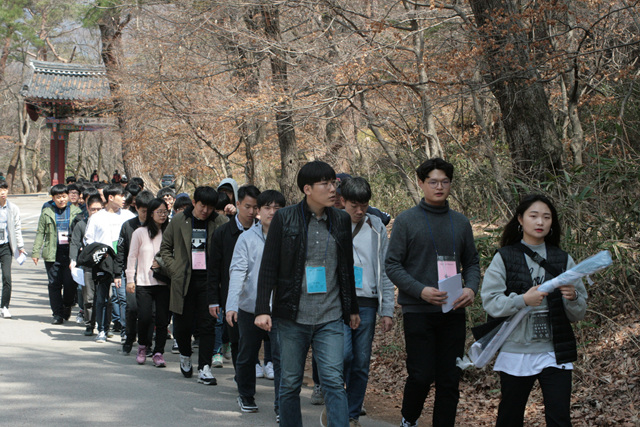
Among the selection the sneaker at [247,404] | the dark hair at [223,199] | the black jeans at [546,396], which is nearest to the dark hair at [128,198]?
the dark hair at [223,199]

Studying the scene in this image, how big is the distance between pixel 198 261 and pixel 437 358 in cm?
324

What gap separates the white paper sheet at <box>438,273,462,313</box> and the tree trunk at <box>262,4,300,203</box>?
6361 millimetres

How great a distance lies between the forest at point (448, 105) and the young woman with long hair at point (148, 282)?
8.27ft

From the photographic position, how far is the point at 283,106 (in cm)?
1181

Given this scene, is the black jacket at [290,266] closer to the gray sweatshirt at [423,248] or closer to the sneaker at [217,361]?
the gray sweatshirt at [423,248]

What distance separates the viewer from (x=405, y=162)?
12672 millimetres

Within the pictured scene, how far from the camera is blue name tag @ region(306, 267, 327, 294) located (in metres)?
4.74

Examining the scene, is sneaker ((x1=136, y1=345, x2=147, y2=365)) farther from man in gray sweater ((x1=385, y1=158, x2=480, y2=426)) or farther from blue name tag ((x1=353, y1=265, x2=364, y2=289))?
man in gray sweater ((x1=385, y1=158, x2=480, y2=426))

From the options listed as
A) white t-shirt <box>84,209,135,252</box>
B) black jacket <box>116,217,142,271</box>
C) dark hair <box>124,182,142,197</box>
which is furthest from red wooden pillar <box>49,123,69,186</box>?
black jacket <box>116,217,142,271</box>

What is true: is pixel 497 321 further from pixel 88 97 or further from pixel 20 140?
pixel 20 140

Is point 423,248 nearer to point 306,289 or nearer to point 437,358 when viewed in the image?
point 437,358

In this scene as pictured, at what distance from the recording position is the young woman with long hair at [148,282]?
8383 millimetres

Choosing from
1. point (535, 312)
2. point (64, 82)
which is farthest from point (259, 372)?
point (64, 82)

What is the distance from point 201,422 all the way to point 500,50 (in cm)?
519
